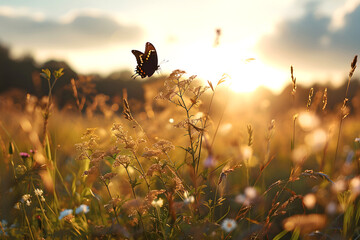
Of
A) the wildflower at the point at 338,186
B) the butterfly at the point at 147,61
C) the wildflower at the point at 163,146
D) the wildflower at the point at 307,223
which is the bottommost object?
the wildflower at the point at 307,223

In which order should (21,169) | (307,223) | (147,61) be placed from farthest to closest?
1. (147,61)
2. (21,169)
3. (307,223)

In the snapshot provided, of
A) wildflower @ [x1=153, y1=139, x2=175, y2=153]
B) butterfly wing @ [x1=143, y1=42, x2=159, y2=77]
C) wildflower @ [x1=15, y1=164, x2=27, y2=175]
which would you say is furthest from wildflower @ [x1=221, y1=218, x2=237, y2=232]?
butterfly wing @ [x1=143, y1=42, x2=159, y2=77]

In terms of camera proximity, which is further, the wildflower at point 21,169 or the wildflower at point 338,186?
the wildflower at point 21,169

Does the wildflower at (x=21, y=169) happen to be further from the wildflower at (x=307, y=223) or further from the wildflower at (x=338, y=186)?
the wildflower at (x=338, y=186)

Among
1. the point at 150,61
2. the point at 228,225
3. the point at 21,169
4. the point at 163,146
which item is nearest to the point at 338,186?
the point at 228,225

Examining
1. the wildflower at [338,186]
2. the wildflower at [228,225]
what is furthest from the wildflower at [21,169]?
the wildflower at [338,186]

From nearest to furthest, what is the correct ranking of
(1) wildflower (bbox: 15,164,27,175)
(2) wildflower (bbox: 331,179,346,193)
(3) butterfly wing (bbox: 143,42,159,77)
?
(2) wildflower (bbox: 331,179,346,193) → (1) wildflower (bbox: 15,164,27,175) → (3) butterfly wing (bbox: 143,42,159,77)

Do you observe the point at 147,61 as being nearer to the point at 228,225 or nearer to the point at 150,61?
the point at 150,61

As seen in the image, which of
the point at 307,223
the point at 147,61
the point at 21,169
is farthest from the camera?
the point at 147,61

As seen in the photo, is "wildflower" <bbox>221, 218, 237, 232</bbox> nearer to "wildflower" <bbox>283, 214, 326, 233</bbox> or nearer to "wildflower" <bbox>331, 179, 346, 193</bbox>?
"wildflower" <bbox>283, 214, 326, 233</bbox>
